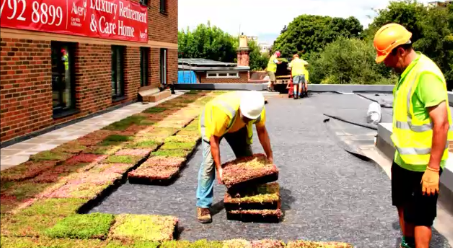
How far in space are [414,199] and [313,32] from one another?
7079 cm


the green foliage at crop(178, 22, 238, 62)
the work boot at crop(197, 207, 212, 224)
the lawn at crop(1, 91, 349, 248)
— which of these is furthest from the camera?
the green foliage at crop(178, 22, 238, 62)

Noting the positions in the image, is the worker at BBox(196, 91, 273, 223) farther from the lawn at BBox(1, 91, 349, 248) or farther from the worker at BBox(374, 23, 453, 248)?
the worker at BBox(374, 23, 453, 248)

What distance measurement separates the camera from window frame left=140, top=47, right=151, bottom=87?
17531 millimetres

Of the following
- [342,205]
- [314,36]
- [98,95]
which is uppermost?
[314,36]

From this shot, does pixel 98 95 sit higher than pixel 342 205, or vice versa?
pixel 98 95

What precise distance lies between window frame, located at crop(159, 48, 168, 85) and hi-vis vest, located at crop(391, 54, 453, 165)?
17.2 m

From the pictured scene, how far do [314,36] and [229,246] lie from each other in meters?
69.2

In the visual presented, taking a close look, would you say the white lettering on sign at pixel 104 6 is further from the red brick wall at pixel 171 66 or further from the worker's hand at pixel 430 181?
the worker's hand at pixel 430 181

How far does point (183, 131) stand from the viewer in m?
10.1

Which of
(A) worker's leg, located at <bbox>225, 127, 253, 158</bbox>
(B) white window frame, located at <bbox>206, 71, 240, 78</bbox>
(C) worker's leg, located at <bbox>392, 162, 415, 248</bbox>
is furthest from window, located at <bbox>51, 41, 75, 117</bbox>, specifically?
(B) white window frame, located at <bbox>206, 71, 240, 78</bbox>

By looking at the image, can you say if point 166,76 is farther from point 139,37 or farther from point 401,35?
point 401,35

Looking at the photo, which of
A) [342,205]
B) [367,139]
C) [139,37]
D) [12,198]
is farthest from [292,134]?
[139,37]

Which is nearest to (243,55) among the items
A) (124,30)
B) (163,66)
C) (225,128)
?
(163,66)

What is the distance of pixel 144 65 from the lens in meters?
17.9
